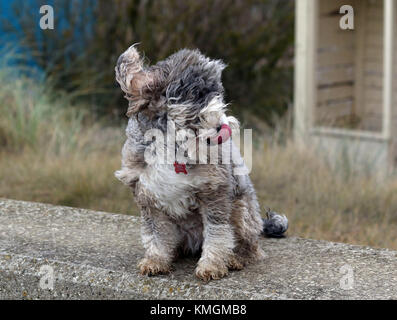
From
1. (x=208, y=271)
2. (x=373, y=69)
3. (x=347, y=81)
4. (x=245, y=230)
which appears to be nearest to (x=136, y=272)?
(x=208, y=271)

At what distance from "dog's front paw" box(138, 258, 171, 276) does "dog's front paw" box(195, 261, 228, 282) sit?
6.3 inches

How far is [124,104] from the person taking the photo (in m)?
8.54

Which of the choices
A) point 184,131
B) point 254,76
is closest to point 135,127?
point 184,131

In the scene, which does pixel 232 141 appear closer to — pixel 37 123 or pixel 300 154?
pixel 300 154

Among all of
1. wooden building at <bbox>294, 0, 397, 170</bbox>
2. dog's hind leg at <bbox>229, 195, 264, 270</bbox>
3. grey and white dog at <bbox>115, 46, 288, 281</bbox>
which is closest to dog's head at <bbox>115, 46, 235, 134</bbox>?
grey and white dog at <bbox>115, 46, 288, 281</bbox>

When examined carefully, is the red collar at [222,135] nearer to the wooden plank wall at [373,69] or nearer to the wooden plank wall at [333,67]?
the wooden plank wall at [333,67]

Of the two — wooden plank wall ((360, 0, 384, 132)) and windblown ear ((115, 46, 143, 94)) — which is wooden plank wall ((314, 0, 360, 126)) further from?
windblown ear ((115, 46, 143, 94))

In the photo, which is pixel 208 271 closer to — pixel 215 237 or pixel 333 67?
pixel 215 237

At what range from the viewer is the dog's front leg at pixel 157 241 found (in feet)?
10.3

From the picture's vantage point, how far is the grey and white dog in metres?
2.78

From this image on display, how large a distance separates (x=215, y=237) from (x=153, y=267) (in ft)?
1.12

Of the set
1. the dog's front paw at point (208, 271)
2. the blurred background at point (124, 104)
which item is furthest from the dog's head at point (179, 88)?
the blurred background at point (124, 104)

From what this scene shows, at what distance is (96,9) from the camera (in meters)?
8.62

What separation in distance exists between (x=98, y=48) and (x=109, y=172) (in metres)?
3.02
